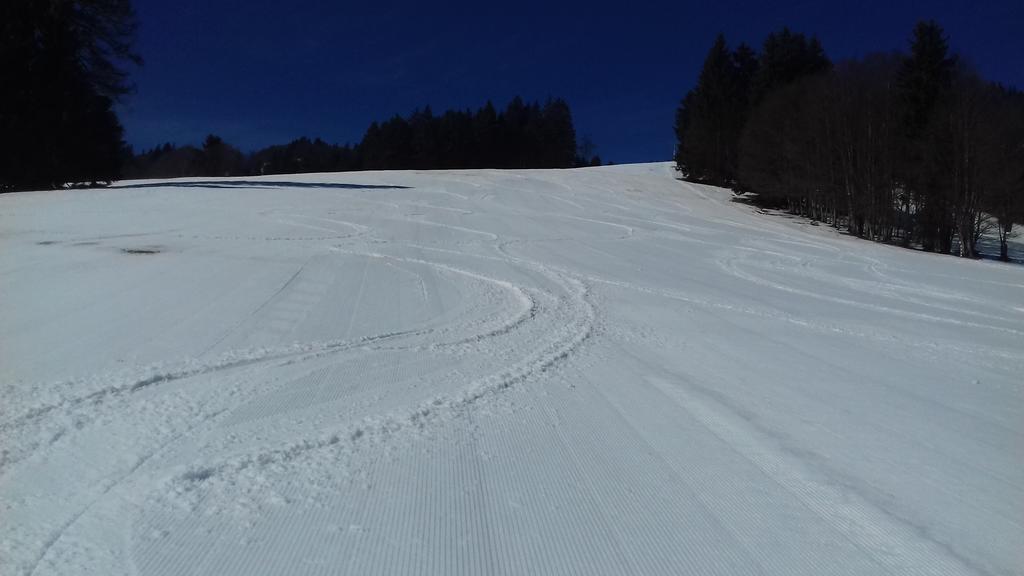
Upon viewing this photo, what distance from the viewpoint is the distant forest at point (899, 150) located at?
1891 centimetres

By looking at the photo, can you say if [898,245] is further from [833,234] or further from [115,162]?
[115,162]

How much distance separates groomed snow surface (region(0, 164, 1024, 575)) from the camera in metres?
2.61

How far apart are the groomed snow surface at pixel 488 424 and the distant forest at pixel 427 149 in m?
69.3

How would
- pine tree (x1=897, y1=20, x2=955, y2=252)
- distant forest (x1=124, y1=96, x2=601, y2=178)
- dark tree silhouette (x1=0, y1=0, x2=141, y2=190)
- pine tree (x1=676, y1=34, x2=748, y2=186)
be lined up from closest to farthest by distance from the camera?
pine tree (x1=897, y1=20, x2=955, y2=252)
dark tree silhouette (x1=0, y1=0, x2=141, y2=190)
pine tree (x1=676, y1=34, x2=748, y2=186)
distant forest (x1=124, y1=96, x2=601, y2=178)

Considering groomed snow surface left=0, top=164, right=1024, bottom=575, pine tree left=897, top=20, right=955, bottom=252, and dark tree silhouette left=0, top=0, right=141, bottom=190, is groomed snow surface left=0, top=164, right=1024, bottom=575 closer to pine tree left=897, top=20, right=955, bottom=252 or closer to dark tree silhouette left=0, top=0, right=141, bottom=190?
pine tree left=897, top=20, right=955, bottom=252

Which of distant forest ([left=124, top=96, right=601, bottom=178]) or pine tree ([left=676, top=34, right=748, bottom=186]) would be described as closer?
pine tree ([left=676, top=34, right=748, bottom=186])

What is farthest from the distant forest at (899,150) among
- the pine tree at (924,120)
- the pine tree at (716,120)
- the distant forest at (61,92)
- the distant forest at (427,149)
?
the distant forest at (427,149)

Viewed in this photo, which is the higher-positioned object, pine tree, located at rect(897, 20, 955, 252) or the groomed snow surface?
pine tree, located at rect(897, 20, 955, 252)

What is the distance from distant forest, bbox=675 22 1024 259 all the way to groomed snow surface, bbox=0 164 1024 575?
12.8 m

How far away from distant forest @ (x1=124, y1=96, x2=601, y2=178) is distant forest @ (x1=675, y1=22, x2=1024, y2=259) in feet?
158

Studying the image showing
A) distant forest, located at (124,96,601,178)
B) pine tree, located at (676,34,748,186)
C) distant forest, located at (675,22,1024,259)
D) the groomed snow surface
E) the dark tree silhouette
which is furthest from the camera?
distant forest, located at (124,96,601,178)

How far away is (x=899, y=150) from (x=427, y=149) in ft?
199

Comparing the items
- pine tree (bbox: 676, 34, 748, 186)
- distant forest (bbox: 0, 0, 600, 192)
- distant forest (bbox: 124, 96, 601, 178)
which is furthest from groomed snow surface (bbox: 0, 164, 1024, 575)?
distant forest (bbox: 124, 96, 601, 178)

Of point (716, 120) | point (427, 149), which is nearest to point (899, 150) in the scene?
point (716, 120)
